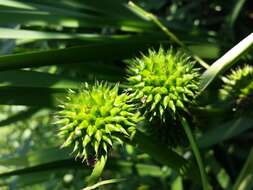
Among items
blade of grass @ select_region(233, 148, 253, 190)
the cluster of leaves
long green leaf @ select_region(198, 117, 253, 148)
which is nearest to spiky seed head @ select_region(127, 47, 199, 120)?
the cluster of leaves

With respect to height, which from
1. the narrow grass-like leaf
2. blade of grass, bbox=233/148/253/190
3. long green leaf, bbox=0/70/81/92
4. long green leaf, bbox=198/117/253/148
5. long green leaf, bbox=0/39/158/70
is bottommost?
blade of grass, bbox=233/148/253/190

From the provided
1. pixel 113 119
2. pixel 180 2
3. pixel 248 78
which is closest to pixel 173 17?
pixel 180 2

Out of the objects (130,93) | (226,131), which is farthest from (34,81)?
(226,131)

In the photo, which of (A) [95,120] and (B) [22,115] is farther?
(B) [22,115]

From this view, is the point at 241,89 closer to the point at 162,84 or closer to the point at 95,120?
the point at 162,84

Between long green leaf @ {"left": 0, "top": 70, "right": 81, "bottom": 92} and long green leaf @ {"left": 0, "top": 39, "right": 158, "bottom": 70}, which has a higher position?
long green leaf @ {"left": 0, "top": 39, "right": 158, "bottom": 70}

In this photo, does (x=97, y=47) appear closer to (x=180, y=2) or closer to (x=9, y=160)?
(x=9, y=160)

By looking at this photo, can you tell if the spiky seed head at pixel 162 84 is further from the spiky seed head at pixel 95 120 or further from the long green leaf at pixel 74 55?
the long green leaf at pixel 74 55

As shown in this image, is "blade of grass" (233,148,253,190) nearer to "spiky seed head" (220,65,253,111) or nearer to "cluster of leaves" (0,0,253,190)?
"cluster of leaves" (0,0,253,190)

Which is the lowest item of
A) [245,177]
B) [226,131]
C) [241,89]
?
[245,177]
